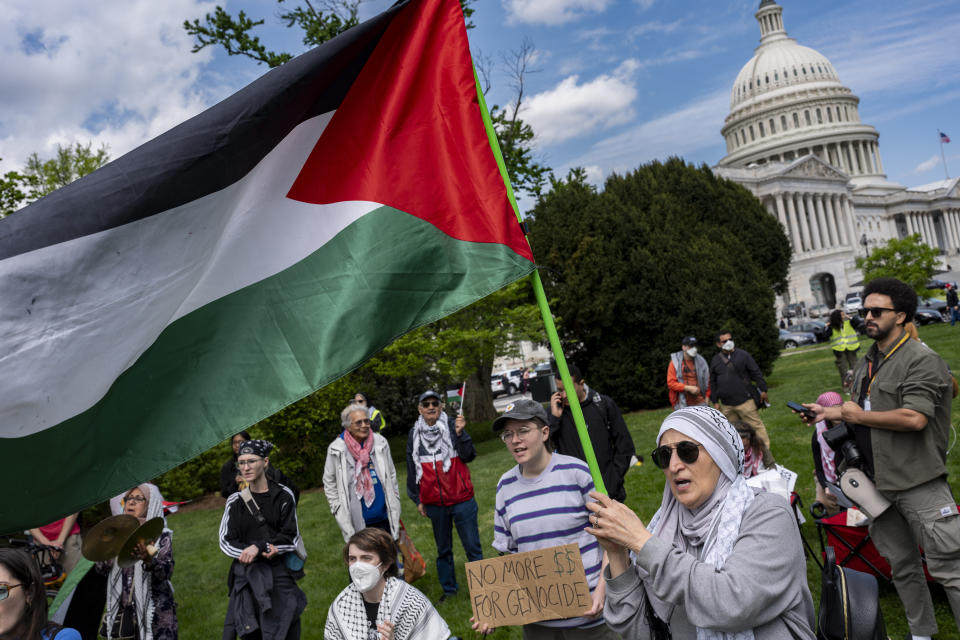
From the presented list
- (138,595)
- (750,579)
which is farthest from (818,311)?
(750,579)

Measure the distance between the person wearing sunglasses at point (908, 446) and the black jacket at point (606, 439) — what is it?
2.41m

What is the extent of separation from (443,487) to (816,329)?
42.5 meters

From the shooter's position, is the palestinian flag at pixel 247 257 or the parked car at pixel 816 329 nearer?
the palestinian flag at pixel 247 257

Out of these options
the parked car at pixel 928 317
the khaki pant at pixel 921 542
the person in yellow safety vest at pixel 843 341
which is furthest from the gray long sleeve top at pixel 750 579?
the parked car at pixel 928 317

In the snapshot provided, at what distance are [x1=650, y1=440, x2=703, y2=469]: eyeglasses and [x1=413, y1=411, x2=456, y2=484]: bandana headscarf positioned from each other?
4.81m

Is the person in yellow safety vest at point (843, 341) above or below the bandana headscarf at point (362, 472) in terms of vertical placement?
below

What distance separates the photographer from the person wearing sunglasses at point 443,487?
716cm

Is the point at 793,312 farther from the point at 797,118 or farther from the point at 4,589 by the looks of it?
the point at 4,589

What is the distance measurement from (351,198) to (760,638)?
239 cm

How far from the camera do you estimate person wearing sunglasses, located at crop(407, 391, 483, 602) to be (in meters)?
7.16

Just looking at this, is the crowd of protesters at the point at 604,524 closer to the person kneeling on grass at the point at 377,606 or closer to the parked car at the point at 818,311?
the person kneeling on grass at the point at 377,606

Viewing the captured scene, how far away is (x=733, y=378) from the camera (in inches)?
440

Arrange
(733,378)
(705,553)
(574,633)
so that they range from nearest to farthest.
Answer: (705,553) → (574,633) → (733,378)

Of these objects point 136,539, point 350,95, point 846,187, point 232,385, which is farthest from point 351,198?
point 846,187
